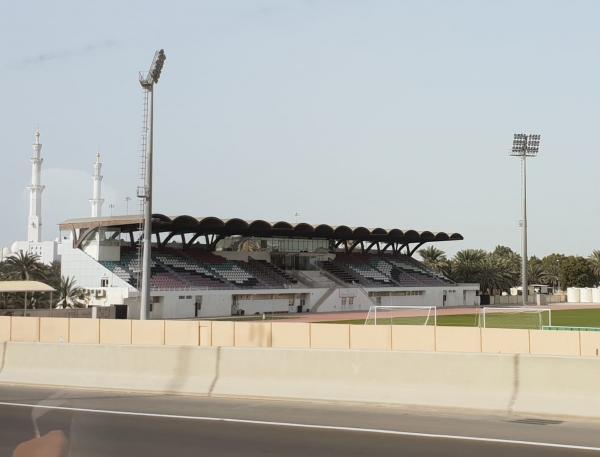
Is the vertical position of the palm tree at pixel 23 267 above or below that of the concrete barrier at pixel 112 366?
above

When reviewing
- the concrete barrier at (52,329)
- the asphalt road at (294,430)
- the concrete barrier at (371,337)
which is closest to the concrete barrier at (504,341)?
the concrete barrier at (371,337)

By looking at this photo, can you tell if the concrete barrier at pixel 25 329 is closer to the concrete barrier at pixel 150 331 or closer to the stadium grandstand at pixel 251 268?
the concrete barrier at pixel 150 331

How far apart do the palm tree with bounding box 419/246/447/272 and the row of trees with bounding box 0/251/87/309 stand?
203 feet

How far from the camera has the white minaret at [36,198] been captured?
97.4m

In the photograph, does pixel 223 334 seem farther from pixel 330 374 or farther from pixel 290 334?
pixel 330 374

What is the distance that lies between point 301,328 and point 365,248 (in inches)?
3333

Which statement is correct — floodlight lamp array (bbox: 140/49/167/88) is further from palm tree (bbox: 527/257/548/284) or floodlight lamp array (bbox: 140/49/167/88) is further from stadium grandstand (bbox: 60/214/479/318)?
palm tree (bbox: 527/257/548/284)

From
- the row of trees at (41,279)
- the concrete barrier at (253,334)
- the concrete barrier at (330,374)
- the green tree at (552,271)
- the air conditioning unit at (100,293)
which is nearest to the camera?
the concrete barrier at (330,374)

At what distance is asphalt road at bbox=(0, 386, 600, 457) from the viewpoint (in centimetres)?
1188

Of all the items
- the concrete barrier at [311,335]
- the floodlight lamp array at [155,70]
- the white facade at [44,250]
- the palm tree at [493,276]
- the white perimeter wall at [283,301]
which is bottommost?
the white perimeter wall at [283,301]

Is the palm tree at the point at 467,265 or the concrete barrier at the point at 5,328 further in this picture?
the palm tree at the point at 467,265

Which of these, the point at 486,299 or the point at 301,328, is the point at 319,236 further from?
the point at 301,328

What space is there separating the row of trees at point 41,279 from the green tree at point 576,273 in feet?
304

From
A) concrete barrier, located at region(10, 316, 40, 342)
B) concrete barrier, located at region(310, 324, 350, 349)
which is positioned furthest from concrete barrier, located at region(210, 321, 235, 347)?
concrete barrier, located at region(10, 316, 40, 342)
